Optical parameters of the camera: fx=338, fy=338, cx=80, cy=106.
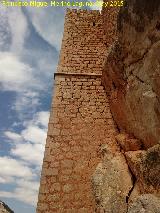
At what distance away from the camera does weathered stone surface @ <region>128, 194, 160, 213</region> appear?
15.5ft

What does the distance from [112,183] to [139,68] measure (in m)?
2.14

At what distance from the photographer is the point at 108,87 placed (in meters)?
7.95

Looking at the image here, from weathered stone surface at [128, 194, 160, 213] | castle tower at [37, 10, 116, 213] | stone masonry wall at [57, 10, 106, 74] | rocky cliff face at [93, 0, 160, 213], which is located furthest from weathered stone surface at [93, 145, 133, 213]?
stone masonry wall at [57, 10, 106, 74]

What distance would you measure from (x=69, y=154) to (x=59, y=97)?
4.93 feet

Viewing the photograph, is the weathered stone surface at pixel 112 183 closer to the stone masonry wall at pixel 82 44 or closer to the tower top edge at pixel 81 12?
the stone masonry wall at pixel 82 44

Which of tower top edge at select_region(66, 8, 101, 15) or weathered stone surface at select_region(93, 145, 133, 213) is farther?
tower top edge at select_region(66, 8, 101, 15)

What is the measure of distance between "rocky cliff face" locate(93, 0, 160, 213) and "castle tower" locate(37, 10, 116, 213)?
473 millimetres

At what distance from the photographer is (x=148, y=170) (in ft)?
17.6

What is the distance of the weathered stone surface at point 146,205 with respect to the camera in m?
4.71

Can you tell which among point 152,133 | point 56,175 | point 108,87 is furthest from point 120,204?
point 108,87

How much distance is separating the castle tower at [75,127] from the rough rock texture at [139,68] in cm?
77

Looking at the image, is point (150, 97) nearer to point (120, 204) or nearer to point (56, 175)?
point (120, 204)

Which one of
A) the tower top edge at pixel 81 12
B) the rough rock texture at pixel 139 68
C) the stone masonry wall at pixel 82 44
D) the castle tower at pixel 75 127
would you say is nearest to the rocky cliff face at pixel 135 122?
the rough rock texture at pixel 139 68

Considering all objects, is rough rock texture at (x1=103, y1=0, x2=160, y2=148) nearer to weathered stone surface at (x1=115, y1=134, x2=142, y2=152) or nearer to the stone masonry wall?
weathered stone surface at (x1=115, y1=134, x2=142, y2=152)
